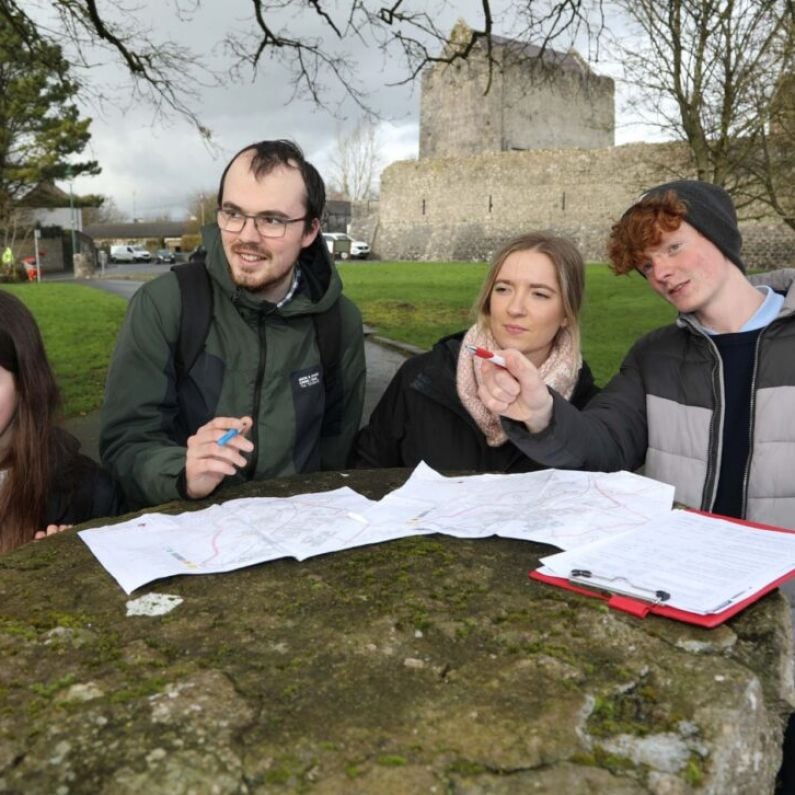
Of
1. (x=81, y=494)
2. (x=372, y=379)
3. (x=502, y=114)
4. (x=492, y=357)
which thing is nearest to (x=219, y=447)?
(x=492, y=357)

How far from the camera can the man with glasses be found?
8.43ft

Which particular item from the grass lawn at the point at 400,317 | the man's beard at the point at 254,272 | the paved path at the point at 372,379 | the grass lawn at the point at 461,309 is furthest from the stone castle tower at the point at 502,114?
the man's beard at the point at 254,272

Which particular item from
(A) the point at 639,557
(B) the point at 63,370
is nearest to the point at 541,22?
(B) the point at 63,370

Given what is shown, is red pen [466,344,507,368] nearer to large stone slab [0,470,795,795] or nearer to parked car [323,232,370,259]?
large stone slab [0,470,795,795]

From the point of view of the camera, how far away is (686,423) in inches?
94.8

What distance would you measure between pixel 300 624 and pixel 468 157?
35.4 meters

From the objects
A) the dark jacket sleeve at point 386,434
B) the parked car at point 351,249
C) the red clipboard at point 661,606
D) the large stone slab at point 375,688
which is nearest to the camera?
the large stone slab at point 375,688

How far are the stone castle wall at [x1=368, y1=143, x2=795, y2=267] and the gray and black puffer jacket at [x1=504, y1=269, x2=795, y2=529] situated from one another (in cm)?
2633

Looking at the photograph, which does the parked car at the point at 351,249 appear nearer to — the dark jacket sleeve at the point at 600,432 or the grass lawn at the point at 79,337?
the grass lawn at the point at 79,337

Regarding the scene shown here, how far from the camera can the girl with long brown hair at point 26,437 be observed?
2338mm

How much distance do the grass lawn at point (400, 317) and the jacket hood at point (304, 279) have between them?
2774 mm

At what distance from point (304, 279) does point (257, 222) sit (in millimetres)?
323

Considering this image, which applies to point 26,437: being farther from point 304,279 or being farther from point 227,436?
point 304,279

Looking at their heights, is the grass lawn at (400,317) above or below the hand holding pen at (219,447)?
below
